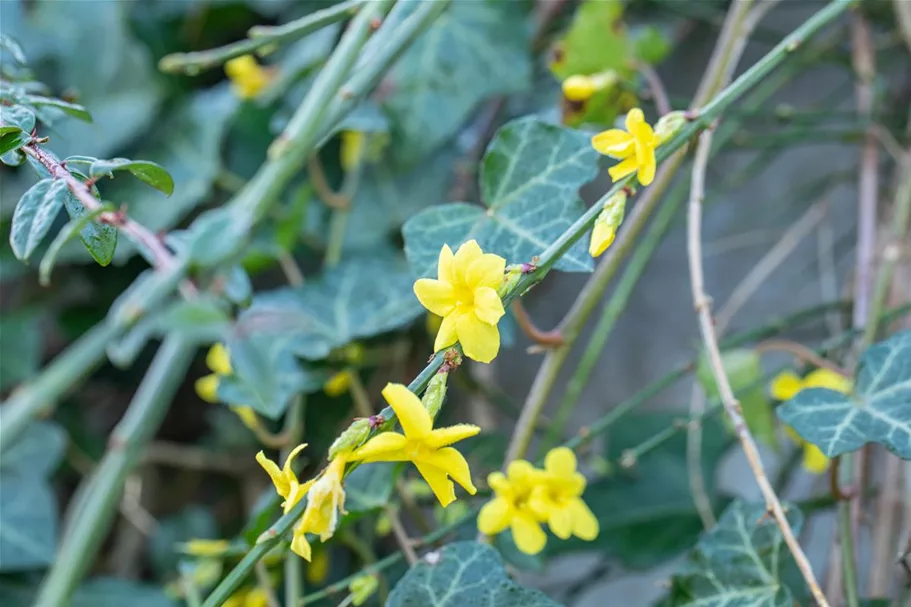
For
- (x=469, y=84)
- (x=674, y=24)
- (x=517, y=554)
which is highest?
(x=674, y=24)

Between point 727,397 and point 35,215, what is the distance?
17.0 inches

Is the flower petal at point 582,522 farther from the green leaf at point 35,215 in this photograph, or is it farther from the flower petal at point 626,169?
the green leaf at point 35,215

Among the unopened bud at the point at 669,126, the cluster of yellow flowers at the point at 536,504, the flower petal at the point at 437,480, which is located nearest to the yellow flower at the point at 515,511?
the cluster of yellow flowers at the point at 536,504

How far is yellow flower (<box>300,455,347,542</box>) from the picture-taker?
361 millimetres

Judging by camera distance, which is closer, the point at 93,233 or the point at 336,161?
the point at 93,233

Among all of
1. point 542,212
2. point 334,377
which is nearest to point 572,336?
point 542,212

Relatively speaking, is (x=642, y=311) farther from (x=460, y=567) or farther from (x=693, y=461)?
(x=460, y=567)

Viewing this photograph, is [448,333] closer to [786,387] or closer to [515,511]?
[515,511]

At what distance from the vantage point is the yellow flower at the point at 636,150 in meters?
0.44

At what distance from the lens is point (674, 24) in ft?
3.49

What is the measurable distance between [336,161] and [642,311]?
50 centimetres

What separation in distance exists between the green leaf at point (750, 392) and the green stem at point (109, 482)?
1.55 ft

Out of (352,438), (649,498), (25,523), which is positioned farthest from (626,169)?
(25,523)

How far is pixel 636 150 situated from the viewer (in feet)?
1.46
